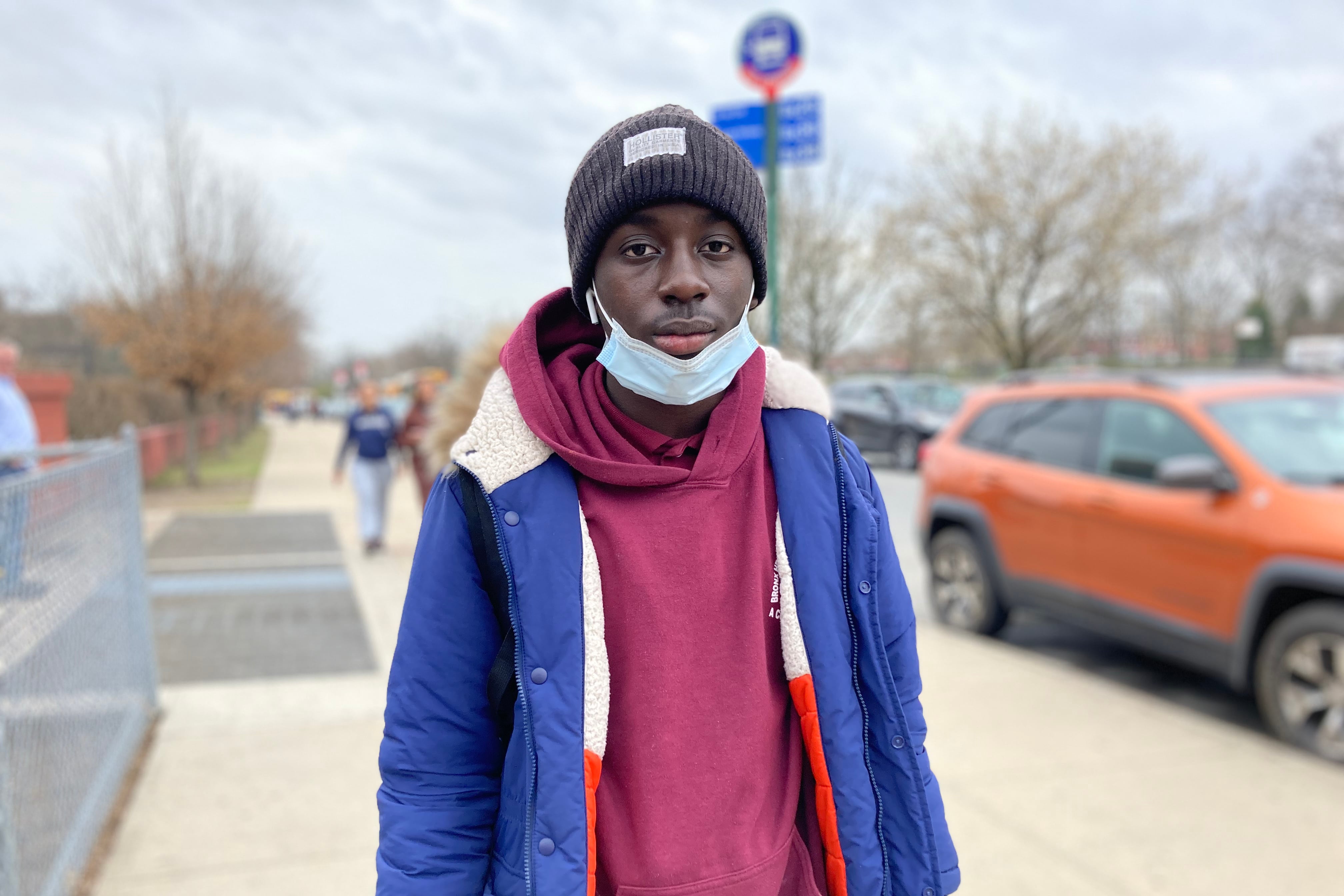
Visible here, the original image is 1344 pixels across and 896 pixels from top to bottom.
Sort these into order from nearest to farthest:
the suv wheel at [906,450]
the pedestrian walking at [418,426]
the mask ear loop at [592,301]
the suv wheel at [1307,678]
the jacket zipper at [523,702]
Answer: the jacket zipper at [523,702] → the mask ear loop at [592,301] → the suv wheel at [1307,678] → the pedestrian walking at [418,426] → the suv wheel at [906,450]

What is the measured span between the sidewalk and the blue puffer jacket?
2032mm

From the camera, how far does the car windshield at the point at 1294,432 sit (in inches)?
179

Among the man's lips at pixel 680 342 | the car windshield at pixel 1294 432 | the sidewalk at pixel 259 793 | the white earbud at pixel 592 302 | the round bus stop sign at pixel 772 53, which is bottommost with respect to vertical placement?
the sidewalk at pixel 259 793

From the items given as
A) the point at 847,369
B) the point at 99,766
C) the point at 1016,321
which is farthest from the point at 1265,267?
the point at 99,766

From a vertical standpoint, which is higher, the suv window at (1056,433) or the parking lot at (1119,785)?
the suv window at (1056,433)

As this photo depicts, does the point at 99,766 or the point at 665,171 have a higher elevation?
the point at 665,171

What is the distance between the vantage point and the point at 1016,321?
2816cm

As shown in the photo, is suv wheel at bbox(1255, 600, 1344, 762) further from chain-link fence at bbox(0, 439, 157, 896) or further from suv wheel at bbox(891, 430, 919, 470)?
suv wheel at bbox(891, 430, 919, 470)

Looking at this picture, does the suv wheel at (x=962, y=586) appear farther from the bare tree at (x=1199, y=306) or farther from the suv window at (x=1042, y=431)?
the bare tree at (x=1199, y=306)

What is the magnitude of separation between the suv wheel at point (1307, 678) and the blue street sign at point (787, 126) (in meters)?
3.83

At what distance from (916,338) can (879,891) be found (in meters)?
32.4

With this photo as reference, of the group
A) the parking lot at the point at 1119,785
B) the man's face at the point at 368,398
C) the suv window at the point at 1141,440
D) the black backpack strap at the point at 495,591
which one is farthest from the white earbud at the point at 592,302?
the man's face at the point at 368,398

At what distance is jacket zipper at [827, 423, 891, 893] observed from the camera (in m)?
1.49

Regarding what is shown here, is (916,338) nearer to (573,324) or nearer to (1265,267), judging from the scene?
(1265,267)
